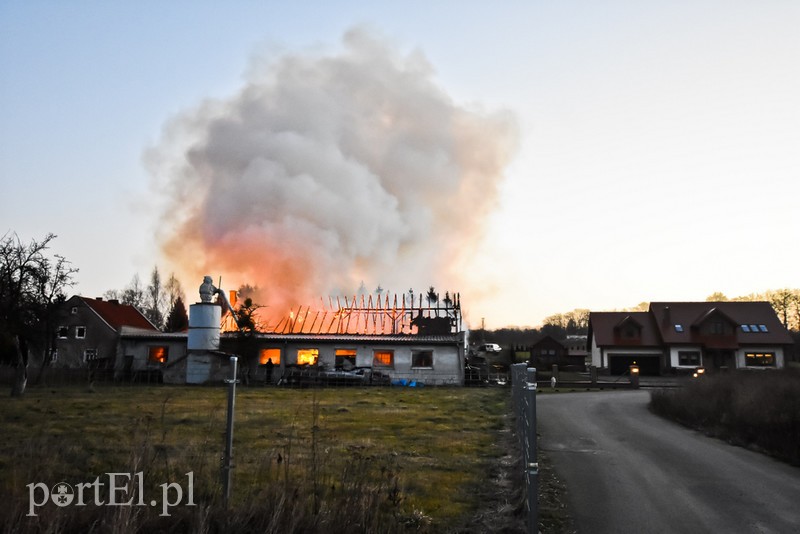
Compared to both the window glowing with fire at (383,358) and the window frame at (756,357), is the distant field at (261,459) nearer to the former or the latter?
the window glowing with fire at (383,358)

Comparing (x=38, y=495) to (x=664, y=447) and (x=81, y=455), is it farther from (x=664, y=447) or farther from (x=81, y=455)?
(x=664, y=447)

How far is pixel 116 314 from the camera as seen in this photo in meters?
55.0

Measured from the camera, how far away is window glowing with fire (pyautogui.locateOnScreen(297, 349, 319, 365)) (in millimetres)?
43081

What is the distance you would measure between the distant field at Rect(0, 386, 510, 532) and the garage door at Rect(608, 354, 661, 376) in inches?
1547

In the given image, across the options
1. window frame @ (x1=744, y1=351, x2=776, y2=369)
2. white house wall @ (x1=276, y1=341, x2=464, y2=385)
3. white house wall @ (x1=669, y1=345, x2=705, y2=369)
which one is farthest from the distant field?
window frame @ (x1=744, y1=351, x2=776, y2=369)

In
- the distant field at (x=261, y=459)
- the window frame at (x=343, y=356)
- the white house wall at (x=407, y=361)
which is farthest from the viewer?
the window frame at (x=343, y=356)

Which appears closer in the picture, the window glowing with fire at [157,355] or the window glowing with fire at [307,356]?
the window glowing with fire at [307,356]

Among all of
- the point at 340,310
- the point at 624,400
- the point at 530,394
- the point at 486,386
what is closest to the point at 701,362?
the point at 486,386

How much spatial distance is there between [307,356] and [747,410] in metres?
31.8

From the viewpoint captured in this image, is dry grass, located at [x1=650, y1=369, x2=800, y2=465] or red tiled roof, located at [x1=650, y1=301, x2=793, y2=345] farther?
red tiled roof, located at [x1=650, y1=301, x2=793, y2=345]

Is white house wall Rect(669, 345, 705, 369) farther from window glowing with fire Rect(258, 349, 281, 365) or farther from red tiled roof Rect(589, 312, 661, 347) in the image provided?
window glowing with fire Rect(258, 349, 281, 365)

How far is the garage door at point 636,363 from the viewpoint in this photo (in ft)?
200

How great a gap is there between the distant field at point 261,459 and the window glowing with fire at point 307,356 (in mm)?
14570

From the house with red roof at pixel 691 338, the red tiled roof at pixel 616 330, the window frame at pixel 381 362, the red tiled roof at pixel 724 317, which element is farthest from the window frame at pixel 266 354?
the red tiled roof at pixel 724 317
